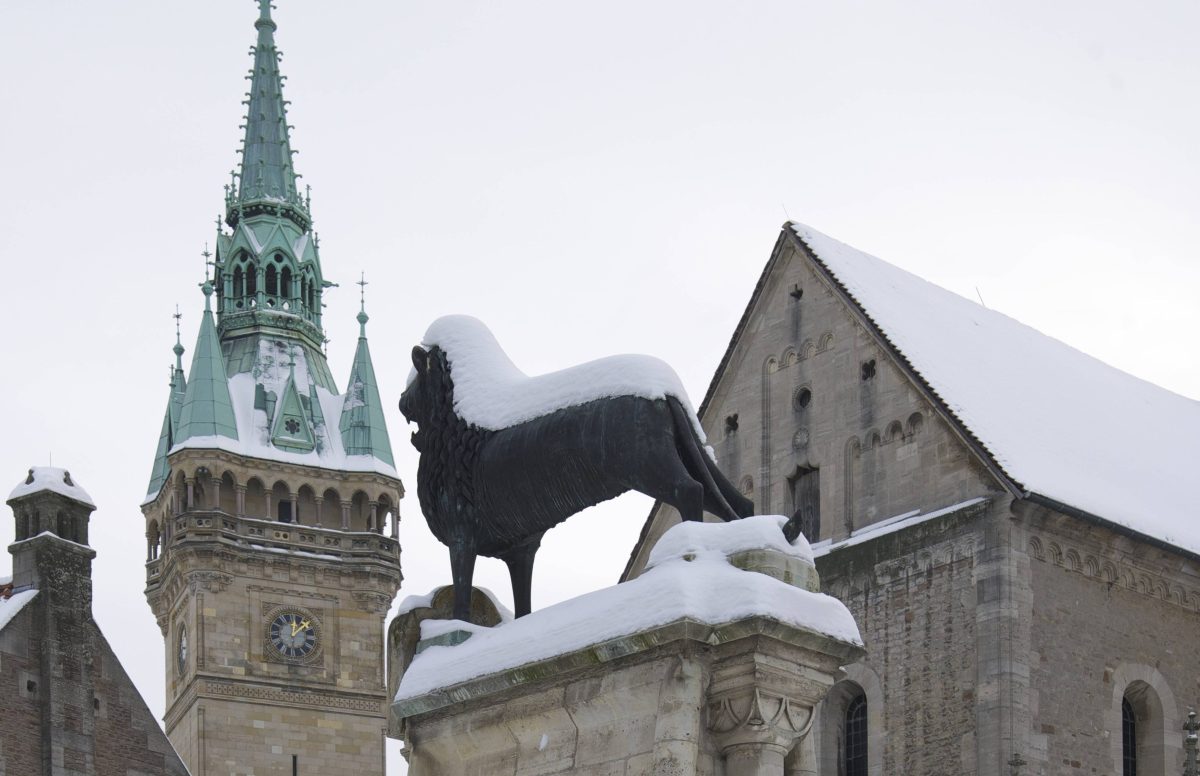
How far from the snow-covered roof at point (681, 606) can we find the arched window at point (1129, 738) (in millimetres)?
19902

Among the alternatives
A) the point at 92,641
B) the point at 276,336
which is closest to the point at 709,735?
the point at 92,641

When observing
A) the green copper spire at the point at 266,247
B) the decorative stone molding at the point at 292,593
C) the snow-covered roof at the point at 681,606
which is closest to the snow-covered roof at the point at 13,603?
the snow-covered roof at the point at 681,606

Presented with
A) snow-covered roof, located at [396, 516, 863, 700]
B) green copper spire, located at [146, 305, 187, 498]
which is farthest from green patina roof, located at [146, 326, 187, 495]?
snow-covered roof, located at [396, 516, 863, 700]

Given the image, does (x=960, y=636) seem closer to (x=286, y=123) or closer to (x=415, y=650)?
(x=415, y=650)

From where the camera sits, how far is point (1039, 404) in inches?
1398

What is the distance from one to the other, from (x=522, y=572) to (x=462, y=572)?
0.42 meters

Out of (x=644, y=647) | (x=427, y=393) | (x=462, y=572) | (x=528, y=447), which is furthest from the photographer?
(x=427, y=393)

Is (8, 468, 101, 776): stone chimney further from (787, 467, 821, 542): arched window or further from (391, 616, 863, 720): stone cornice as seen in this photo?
(391, 616, 863, 720): stone cornice

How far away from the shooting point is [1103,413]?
3706 centimetres

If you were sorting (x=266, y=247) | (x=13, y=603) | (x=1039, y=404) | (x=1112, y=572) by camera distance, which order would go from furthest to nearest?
1. (x=266, y=247)
2. (x=13, y=603)
3. (x=1039, y=404)
4. (x=1112, y=572)

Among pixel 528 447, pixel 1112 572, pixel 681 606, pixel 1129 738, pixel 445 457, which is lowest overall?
pixel 681 606

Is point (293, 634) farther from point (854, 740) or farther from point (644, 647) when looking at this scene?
point (644, 647)

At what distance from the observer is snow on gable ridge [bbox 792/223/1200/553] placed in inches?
1308

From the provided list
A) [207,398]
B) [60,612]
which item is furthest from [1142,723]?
[207,398]
